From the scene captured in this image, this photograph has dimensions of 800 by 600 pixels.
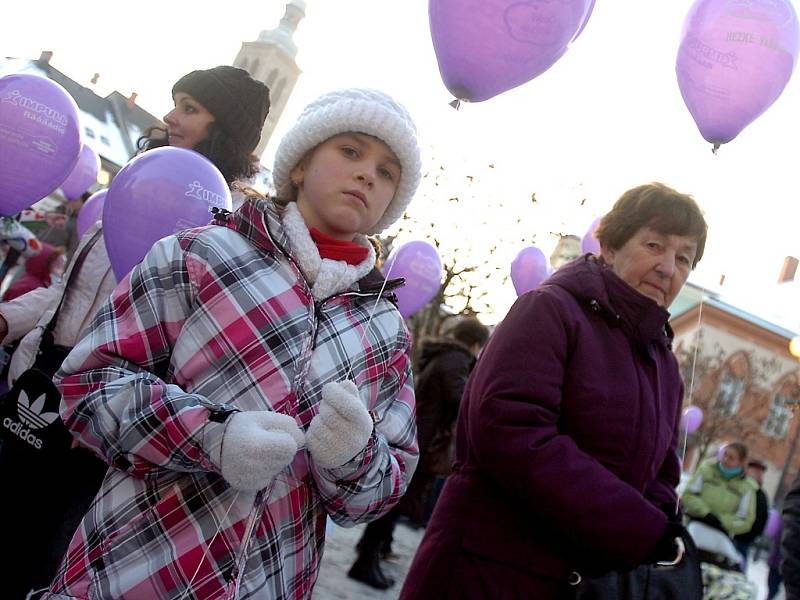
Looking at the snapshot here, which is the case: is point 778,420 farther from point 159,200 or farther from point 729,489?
point 159,200

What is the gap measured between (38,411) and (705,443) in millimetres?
34031

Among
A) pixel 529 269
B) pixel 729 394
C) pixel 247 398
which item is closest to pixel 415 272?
pixel 529 269

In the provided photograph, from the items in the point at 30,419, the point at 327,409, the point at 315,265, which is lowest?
the point at 30,419

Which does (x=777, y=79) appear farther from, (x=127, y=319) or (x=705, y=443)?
(x=705, y=443)

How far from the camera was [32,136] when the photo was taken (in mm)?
3586

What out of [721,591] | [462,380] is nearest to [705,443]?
[462,380]

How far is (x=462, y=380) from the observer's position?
5.24 meters

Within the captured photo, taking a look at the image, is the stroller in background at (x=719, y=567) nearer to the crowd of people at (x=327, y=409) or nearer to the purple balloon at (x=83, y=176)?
the crowd of people at (x=327, y=409)

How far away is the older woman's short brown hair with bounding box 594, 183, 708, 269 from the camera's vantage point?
2.27m

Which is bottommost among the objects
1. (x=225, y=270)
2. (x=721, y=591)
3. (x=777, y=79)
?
(x=721, y=591)

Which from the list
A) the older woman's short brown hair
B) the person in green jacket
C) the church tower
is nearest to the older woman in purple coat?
the older woman's short brown hair

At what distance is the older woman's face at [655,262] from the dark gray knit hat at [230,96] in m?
1.46

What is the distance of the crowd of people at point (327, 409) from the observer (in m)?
1.39

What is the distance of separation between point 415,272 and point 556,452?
16.8 ft
